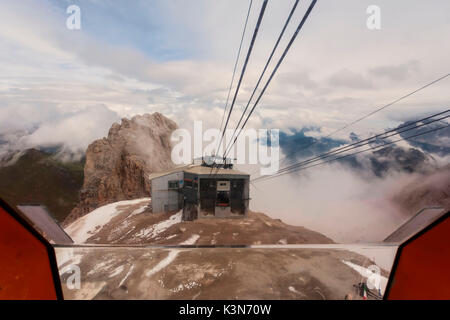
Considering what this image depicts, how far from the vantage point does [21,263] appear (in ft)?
10.0

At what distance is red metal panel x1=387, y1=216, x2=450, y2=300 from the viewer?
117 inches

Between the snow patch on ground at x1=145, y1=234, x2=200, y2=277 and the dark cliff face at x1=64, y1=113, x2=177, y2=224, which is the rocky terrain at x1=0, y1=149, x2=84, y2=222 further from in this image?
the snow patch on ground at x1=145, y1=234, x2=200, y2=277

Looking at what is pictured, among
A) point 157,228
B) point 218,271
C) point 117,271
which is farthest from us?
point 157,228

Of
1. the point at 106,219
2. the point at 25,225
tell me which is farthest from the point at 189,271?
the point at 106,219

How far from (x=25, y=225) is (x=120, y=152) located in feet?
239

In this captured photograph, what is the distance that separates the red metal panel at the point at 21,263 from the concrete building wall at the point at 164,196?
2982cm

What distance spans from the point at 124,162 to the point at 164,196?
3862 centimetres

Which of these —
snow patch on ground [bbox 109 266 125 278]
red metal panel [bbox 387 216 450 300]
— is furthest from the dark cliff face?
red metal panel [bbox 387 216 450 300]

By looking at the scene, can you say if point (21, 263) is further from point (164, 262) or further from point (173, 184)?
point (173, 184)

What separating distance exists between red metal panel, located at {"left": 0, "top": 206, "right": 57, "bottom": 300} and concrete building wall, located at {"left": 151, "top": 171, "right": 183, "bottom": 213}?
1174 inches

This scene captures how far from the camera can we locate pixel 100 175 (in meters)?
72.0

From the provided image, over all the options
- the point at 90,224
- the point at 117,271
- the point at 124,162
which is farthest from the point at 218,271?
the point at 124,162

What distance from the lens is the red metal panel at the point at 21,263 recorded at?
9.49ft
